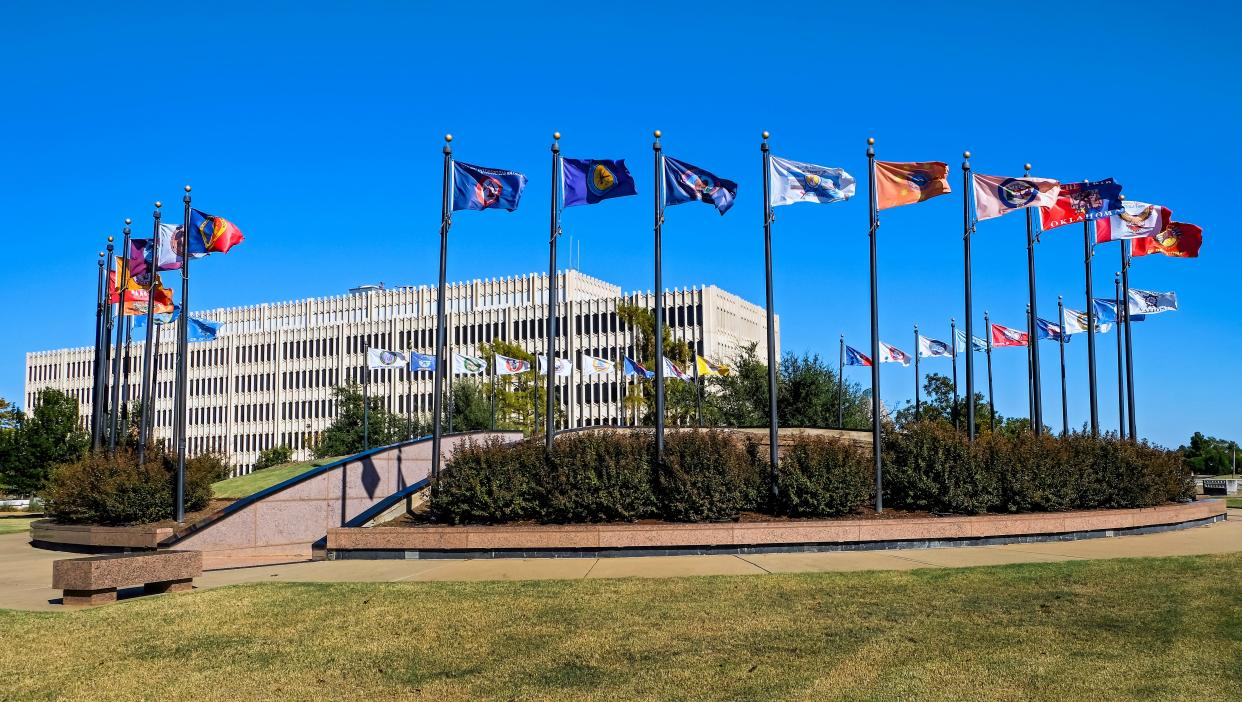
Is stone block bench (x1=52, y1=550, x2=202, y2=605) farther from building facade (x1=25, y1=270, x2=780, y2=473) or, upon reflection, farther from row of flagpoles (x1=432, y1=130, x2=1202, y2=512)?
building facade (x1=25, y1=270, x2=780, y2=473)

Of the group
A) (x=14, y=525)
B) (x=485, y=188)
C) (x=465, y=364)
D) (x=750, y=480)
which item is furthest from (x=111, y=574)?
(x=465, y=364)

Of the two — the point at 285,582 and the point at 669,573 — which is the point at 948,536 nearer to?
the point at 669,573

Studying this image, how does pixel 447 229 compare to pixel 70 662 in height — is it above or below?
above

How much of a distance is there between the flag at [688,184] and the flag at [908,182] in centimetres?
342

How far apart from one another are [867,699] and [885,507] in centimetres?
1332

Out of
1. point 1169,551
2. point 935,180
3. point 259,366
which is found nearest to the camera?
point 1169,551

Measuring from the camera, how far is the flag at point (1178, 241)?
1324 inches

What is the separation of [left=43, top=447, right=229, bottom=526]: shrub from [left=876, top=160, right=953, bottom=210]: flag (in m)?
17.2

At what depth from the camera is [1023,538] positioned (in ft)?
64.1

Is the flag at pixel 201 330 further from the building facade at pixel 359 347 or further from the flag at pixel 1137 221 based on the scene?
the building facade at pixel 359 347

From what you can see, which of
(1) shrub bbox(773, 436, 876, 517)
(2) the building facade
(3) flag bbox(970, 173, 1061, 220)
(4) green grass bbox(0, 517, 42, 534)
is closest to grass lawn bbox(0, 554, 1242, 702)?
(1) shrub bbox(773, 436, 876, 517)

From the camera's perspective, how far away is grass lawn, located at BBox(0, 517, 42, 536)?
1209 inches

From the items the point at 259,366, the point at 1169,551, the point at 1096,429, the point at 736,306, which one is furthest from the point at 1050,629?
the point at 259,366

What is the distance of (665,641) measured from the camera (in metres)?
10.9
